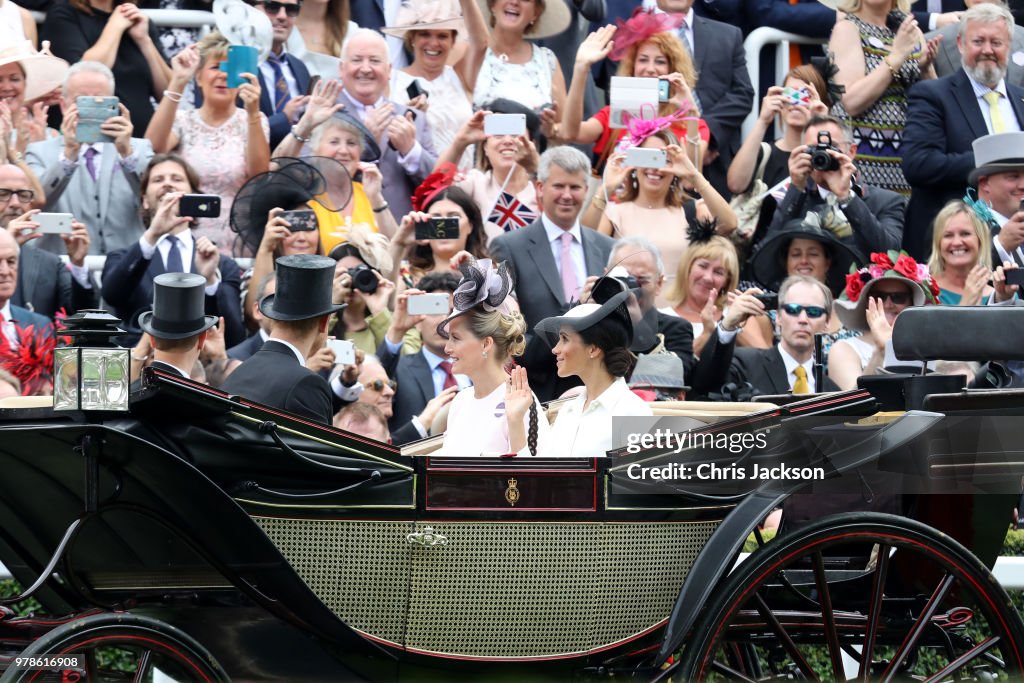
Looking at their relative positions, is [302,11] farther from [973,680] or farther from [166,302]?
[973,680]

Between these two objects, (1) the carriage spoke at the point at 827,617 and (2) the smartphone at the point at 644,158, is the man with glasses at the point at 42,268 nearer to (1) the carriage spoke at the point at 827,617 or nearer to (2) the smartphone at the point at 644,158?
(2) the smartphone at the point at 644,158

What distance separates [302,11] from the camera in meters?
9.14

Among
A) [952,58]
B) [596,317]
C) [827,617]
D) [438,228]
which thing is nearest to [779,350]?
[438,228]

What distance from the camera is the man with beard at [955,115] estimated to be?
9.11 meters

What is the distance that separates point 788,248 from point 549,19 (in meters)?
1.98

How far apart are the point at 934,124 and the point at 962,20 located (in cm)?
71

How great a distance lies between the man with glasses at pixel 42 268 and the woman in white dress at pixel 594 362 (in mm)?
3077

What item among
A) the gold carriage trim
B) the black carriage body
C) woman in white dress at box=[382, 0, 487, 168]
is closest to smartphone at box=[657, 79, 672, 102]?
woman in white dress at box=[382, 0, 487, 168]

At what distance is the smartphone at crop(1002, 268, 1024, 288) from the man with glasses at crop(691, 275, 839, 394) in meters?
0.94

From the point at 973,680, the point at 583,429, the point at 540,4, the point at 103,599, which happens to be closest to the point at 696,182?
the point at 540,4

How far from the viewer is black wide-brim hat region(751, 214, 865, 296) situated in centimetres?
843

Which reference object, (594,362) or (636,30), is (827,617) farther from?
(636,30)

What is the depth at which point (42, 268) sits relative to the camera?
7.58 meters

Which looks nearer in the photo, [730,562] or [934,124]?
[730,562]
